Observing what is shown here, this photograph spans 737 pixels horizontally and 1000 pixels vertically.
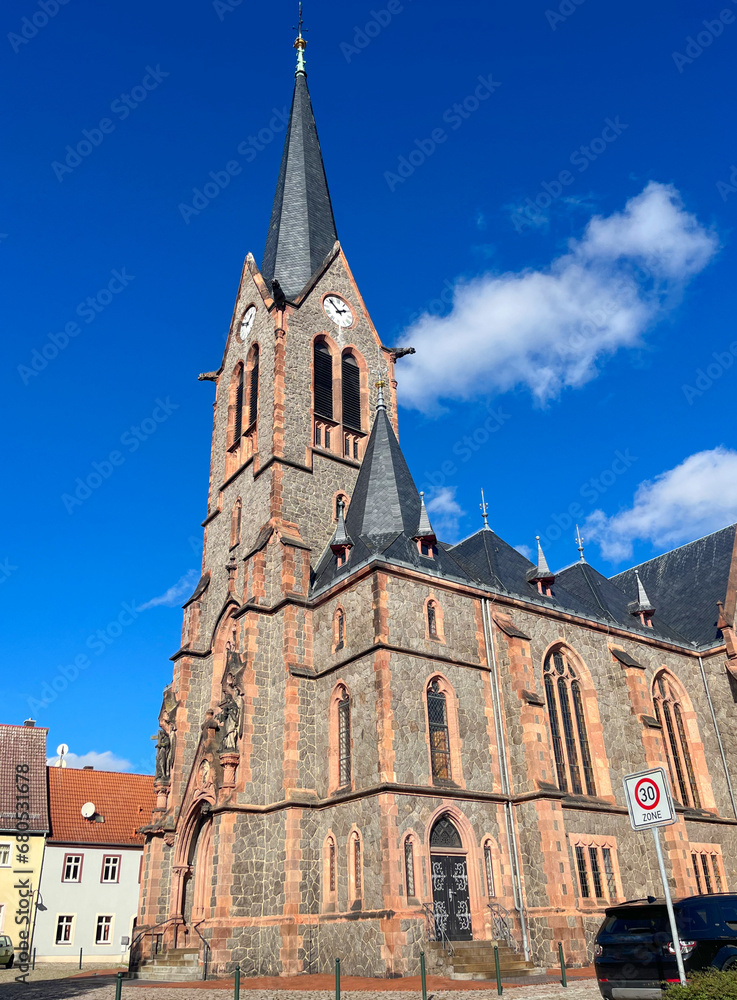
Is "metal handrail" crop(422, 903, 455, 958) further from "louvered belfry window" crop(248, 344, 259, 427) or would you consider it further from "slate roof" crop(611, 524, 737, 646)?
"louvered belfry window" crop(248, 344, 259, 427)

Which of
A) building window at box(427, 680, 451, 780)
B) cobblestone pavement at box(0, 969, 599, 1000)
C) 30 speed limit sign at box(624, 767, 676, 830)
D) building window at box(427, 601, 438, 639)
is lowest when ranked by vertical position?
cobblestone pavement at box(0, 969, 599, 1000)

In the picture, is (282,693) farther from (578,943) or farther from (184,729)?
(578,943)

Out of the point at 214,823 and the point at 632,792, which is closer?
the point at 632,792

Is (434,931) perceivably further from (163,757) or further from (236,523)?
(236,523)

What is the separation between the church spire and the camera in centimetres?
3453

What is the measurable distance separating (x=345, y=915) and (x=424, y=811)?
3.14 meters

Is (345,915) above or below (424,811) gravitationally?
below

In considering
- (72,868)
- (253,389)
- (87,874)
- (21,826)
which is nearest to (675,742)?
(253,389)

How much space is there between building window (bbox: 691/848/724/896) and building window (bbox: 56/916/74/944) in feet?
77.6

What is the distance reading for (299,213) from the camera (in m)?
37.0

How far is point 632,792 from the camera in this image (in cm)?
969

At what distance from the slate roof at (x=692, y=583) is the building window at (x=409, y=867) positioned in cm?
1679

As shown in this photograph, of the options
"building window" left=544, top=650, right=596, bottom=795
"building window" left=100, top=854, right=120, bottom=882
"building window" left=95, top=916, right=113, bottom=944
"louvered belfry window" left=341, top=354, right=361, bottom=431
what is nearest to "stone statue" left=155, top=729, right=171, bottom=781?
"building window" left=100, top=854, right=120, bottom=882

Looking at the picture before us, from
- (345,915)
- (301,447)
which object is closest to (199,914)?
(345,915)
